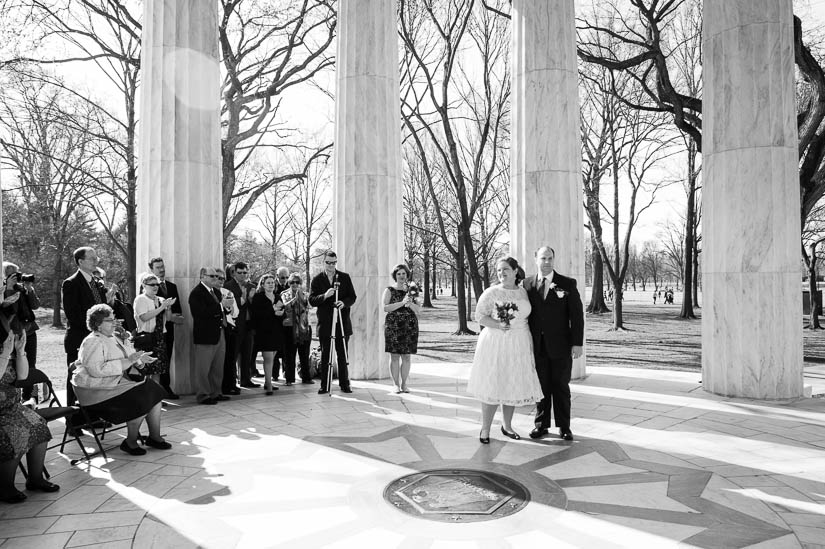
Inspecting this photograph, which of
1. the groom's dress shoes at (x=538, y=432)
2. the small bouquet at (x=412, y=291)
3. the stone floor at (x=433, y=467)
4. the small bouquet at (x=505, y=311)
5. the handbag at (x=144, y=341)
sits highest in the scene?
the small bouquet at (x=412, y=291)

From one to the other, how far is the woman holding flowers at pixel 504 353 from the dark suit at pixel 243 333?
4.78m

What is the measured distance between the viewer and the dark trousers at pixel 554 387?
6.33 m

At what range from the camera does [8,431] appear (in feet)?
14.7

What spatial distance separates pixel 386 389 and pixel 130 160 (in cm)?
1216

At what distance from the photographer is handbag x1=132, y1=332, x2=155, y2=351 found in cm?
776

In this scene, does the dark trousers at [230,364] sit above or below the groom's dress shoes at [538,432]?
above

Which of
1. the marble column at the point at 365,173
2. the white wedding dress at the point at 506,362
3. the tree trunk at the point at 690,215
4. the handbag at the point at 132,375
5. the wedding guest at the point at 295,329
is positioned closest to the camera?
the white wedding dress at the point at 506,362

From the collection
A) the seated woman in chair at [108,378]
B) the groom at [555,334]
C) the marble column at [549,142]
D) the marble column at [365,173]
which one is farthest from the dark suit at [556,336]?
the marble column at [365,173]

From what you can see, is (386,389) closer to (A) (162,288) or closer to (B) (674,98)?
(A) (162,288)

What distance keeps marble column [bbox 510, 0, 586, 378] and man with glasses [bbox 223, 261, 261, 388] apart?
16.3 ft

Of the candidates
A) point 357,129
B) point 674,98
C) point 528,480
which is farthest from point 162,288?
point 674,98

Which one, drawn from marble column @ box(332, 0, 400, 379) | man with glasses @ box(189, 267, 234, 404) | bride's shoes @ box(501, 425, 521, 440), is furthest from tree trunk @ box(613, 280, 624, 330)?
man with glasses @ box(189, 267, 234, 404)

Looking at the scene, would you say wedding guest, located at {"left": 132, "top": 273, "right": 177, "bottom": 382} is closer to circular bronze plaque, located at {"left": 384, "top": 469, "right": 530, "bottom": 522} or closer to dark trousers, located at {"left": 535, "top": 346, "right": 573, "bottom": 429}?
circular bronze plaque, located at {"left": 384, "top": 469, "right": 530, "bottom": 522}

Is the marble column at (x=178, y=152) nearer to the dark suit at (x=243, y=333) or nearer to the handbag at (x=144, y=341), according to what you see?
the dark suit at (x=243, y=333)
